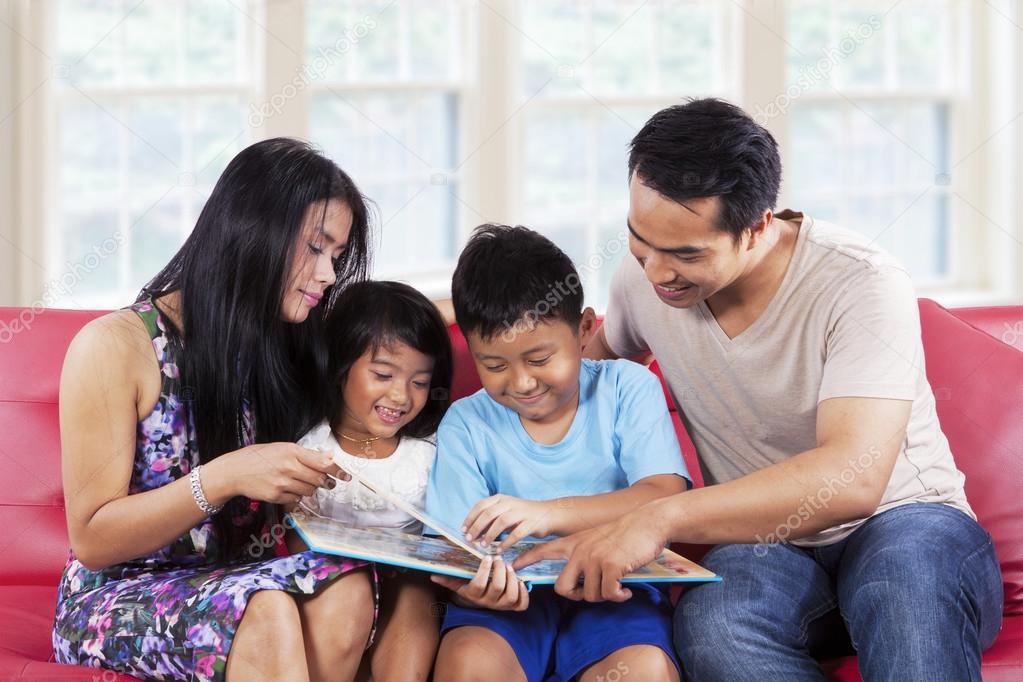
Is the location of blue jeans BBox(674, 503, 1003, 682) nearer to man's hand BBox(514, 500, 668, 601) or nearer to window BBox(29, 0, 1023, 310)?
man's hand BBox(514, 500, 668, 601)

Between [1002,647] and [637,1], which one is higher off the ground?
[637,1]

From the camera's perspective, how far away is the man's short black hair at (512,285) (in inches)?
68.6

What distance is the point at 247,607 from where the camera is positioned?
150cm

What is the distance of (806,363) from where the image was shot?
5.68 ft

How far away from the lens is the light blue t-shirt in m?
1.79

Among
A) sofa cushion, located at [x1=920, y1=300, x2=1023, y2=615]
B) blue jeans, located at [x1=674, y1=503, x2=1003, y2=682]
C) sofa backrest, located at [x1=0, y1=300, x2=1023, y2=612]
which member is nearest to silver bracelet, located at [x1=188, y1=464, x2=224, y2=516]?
sofa backrest, located at [x1=0, y1=300, x2=1023, y2=612]

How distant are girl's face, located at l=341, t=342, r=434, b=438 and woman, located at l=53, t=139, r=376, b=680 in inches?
2.6

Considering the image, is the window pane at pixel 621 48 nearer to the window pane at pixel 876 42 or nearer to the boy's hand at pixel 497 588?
the window pane at pixel 876 42

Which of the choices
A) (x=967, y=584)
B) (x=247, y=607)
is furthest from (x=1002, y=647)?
(x=247, y=607)

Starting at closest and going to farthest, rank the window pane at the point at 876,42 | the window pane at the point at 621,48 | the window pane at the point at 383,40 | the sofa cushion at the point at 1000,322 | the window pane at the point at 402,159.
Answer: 1. the sofa cushion at the point at 1000,322
2. the window pane at the point at 383,40
3. the window pane at the point at 402,159
4. the window pane at the point at 621,48
5. the window pane at the point at 876,42

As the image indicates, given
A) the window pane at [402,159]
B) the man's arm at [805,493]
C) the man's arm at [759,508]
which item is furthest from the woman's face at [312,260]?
the window pane at [402,159]

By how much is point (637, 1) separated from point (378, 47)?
112cm

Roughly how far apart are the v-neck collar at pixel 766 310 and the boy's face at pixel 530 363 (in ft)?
0.71

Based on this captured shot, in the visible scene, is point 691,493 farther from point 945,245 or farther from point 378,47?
point 945,245
